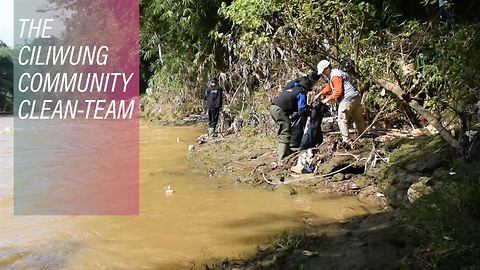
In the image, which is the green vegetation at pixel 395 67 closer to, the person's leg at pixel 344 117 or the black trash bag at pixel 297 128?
the person's leg at pixel 344 117

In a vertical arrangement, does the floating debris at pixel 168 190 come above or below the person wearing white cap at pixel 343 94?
below

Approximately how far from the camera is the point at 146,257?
4.70 metres

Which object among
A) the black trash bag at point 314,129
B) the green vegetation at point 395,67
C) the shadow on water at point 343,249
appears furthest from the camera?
the black trash bag at point 314,129

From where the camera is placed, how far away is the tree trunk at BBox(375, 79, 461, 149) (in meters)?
5.54

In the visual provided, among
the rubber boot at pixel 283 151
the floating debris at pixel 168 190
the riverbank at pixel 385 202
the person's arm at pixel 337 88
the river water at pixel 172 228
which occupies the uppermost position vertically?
the person's arm at pixel 337 88

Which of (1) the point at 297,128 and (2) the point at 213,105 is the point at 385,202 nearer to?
(1) the point at 297,128

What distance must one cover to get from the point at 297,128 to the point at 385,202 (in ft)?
8.59

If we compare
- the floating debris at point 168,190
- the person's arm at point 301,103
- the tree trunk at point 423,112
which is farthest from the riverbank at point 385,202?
the floating debris at point 168,190

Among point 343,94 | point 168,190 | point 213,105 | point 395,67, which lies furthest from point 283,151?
point 213,105

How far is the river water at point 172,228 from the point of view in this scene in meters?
4.71

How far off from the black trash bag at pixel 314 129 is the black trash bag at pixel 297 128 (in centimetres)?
17

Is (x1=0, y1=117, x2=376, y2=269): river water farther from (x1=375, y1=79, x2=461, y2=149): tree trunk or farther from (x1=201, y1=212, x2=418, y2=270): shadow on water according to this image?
(x1=375, y1=79, x2=461, y2=149): tree trunk

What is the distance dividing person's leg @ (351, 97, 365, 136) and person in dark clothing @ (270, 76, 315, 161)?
2.52 ft

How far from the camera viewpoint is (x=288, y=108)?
7.83m
